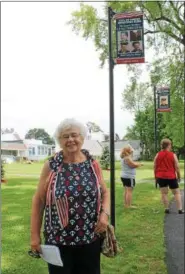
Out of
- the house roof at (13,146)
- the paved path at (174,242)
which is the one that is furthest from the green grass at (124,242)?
the house roof at (13,146)

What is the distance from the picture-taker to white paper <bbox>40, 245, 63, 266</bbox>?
128 inches

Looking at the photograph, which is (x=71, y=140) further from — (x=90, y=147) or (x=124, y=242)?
(x=90, y=147)

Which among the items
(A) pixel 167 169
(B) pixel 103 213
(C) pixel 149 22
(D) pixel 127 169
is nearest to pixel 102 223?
(B) pixel 103 213

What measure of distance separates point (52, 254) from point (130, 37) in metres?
4.38

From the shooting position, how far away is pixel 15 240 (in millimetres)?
6844

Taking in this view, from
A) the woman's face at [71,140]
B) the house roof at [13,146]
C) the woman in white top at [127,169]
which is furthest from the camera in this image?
the house roof at [13,146]

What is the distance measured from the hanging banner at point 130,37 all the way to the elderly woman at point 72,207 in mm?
3676

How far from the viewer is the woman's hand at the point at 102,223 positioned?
3.34 metres

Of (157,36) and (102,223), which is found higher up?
(157,36)

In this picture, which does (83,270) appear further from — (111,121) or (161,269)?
(111,121)

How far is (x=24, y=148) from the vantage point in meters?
66.2

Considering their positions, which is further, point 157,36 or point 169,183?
point 157,36

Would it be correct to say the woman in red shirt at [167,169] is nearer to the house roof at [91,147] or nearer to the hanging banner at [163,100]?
the house roof at [91,147]

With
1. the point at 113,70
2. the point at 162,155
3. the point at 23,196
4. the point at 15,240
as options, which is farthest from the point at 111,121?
the point at 23,196
